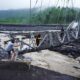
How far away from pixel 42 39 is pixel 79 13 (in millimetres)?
3513

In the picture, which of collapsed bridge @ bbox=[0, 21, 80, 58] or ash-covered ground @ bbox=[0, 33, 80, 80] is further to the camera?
collapsed bridge @ bbox=[0, 21, 80, 58]

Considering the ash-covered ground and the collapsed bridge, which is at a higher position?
the collapsed bridge

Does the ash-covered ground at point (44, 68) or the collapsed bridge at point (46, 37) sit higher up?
the collapsed bridge at point (46, 37)

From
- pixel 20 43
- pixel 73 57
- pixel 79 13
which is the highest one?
pixel 79 13

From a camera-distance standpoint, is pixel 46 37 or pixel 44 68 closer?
pixel 44 68

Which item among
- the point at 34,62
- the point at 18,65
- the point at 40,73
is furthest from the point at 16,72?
the point at 34,62

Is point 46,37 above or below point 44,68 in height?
above

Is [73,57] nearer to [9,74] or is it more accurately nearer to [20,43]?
[20,43]

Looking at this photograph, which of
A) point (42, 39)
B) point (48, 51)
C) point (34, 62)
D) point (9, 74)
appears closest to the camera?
point (9, 74)

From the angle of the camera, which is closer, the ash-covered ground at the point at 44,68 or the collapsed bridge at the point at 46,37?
the ash-covered ground at the point at 44,68

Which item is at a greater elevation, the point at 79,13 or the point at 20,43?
the point at 79,13

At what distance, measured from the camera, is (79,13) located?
16.2 metres

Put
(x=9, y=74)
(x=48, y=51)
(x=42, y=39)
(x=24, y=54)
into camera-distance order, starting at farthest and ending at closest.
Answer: (x=48, y=51), (x=42, y=39), (x=24, y=54), (x=9, y=74)

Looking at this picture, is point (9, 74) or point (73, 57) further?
point (73, 57)
